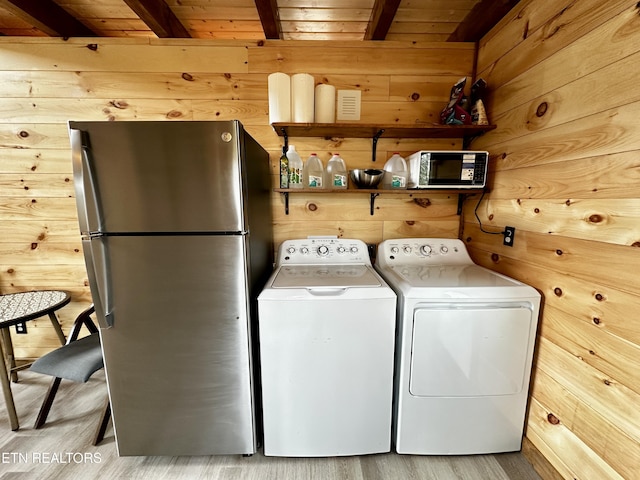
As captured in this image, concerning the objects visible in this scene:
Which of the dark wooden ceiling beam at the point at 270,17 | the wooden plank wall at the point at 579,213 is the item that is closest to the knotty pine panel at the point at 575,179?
the wooden plank wall at the point at 579,213

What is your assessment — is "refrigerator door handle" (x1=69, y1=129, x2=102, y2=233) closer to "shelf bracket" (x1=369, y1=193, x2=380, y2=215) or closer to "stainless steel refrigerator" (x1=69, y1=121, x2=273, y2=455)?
"stainless steel refrigerator" (x1=69, y1=121, x2=273, y2=455)

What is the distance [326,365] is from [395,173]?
1237 millimetres

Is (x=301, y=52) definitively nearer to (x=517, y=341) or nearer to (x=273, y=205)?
(x=273, y=205)

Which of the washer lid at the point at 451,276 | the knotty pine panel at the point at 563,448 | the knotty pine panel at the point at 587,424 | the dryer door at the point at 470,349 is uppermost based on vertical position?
the washer lid at the point at 451,276

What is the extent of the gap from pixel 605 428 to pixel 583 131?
1.18 meters

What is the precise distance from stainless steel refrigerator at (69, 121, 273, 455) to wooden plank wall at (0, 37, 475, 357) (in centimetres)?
76

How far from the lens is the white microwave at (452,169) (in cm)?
153

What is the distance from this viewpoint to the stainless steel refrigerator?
3.51 ft

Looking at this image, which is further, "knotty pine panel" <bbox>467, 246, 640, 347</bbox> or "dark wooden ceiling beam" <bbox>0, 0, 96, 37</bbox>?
"dark wooden ceiling beam" <bbox>0, 0, 96, 37</bbox>

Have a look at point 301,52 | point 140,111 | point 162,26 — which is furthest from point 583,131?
point 140,111

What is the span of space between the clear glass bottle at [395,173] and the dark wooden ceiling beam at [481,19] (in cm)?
86

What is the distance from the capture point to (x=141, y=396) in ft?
4.09

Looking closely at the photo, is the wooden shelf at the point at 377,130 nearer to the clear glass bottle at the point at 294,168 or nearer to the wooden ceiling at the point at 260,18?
the clear glass bottle at the point at 294,168

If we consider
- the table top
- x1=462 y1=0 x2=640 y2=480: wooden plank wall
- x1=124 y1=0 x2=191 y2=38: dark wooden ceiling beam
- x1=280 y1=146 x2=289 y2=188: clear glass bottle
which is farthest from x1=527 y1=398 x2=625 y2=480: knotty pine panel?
x1=124 y1=0 x2=191 y2=38: dark wooden ceiling beam
